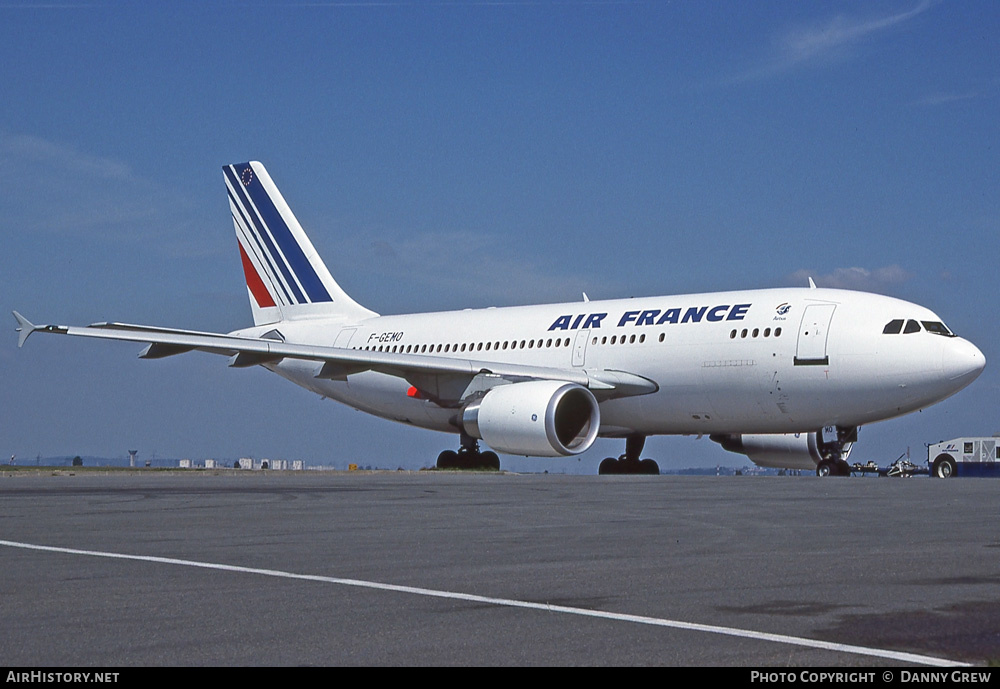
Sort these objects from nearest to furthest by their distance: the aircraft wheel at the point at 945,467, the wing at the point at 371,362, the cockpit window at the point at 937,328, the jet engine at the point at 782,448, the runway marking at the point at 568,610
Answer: the runway marking at the point at 568,610, the cockpit window at the point at 937,328, the wing at the point at 371,362, the jet engine at the point at 782,448, the aircraft wheel at the point at 945,467

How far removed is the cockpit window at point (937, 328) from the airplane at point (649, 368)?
0.10 ft

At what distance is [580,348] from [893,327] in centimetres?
728

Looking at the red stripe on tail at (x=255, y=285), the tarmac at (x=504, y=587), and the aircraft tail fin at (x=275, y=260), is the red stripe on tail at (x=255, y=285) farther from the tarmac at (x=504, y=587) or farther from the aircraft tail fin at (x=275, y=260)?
the tarmac at (x=504, y=587)

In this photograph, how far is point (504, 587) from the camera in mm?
6434

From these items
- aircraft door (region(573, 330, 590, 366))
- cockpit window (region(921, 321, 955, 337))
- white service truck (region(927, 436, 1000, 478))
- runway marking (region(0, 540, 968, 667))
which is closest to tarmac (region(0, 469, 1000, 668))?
runway marking (region(0, 540, 968, 667))

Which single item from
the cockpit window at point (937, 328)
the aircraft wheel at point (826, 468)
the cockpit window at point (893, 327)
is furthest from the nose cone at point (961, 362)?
the aircraft wheel at point (826, 468)

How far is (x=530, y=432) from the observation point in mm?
24281

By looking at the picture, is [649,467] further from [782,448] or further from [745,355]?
[745,355]

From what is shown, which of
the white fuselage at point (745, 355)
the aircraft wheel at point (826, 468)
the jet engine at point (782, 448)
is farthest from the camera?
the jet engine at point (782, 448)

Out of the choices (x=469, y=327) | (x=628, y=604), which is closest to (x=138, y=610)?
(x=628, y=604)

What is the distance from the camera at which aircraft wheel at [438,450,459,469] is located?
30422 mm

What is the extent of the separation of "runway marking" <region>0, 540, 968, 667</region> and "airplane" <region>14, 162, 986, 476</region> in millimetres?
16555

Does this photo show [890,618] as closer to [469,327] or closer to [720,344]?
[720,344]

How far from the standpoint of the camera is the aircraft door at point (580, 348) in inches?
1109
